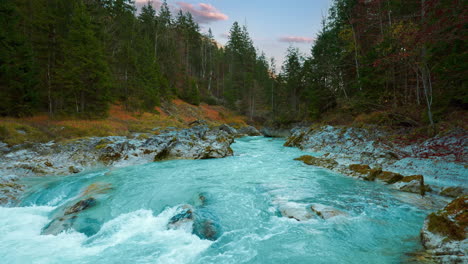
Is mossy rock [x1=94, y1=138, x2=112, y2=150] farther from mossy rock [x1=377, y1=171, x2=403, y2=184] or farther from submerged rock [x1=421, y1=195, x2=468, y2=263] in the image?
submerged rock [x1=421, y1=195, x2=468, y2=263]

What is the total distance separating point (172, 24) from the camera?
197ft

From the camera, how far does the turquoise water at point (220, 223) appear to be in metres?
4.76

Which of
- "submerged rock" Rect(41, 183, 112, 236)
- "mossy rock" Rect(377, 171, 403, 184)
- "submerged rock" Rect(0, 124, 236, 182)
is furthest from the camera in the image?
"submerged rock" Rect(0, 124, 236, 182)

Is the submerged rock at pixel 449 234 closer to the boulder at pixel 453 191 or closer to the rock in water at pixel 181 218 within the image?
the boulder at pixel 453 191

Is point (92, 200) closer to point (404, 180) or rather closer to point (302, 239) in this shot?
point (302, 239)

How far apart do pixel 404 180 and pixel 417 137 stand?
5311 mm

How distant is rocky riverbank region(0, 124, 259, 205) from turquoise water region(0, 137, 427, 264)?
1.18 meters

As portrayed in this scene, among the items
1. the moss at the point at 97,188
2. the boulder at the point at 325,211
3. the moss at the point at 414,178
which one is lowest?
the moss at the point at 97,188

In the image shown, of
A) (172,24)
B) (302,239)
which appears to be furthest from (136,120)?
(172,24)

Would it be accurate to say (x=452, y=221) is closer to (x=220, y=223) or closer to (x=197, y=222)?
(x=220, y=223)

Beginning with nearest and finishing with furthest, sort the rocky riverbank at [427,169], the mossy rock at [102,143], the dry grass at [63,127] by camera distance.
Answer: the rocky riverbank at [427,169] → the mossy rock at [102,143] → the dry grass at [63,127]

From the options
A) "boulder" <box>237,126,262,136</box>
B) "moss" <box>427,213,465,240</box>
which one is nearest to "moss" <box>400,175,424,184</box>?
"moss" <box>427,213,465,240</box>

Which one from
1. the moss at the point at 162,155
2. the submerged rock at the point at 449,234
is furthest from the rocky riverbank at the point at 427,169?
the moss at the point at 162,155

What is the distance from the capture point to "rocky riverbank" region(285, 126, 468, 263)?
13.6 feet
